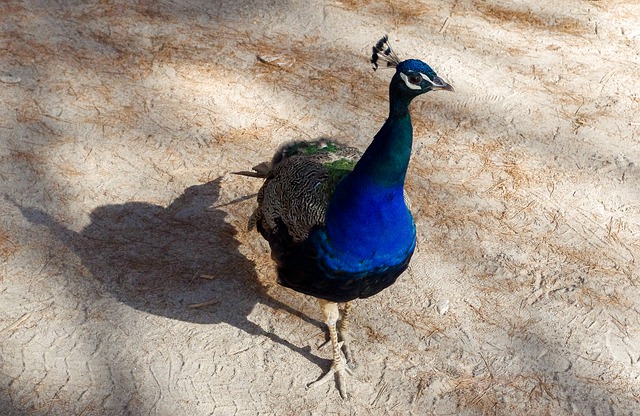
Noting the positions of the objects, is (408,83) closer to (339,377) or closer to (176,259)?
(339,377)

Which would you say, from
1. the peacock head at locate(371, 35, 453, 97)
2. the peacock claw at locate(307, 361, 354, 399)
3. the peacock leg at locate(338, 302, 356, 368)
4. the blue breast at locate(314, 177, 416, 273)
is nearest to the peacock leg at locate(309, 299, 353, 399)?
the peacock claw at locate(307, 361, 354, 399)

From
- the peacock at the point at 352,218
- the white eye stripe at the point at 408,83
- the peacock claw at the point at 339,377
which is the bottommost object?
the peacock claw at the point at 339,377

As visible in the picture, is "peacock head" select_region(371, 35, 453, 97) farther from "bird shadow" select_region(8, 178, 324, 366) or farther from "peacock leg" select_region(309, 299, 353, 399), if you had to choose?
"bird shadow" select_region(8, 178, 324, 366)

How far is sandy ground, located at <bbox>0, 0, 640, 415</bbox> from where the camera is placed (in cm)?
344

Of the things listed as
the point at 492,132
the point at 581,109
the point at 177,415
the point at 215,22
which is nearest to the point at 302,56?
the point at 215,22

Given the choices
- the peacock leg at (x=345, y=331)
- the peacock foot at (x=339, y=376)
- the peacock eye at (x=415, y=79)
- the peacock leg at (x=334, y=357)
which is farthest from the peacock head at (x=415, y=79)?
the peacock foot at (x=339, y=376)

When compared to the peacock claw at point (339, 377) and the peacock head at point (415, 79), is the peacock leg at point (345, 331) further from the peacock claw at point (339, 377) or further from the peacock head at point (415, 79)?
the peacock head at point (415, 79)

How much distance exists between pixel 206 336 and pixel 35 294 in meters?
0.92

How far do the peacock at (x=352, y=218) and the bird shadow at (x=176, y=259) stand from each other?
20.6 inches

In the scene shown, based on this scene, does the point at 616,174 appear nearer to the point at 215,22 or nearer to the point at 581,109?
the point at 581,109

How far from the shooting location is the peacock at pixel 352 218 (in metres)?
2.86

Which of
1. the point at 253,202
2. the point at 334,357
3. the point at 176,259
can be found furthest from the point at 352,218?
the point at 253,202

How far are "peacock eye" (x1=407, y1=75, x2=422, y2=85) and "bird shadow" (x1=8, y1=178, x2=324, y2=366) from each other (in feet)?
4.86

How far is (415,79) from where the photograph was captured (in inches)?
110
